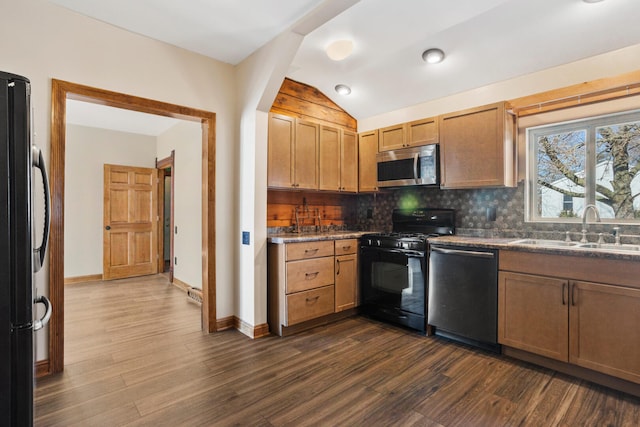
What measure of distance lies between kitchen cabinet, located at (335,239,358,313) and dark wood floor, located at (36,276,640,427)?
0.36 metres

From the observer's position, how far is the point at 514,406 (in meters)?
1.98

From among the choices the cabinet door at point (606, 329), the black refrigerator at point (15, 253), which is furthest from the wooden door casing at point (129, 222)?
the cabinet door at point (606, 329)

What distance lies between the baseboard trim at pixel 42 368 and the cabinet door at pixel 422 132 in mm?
3752

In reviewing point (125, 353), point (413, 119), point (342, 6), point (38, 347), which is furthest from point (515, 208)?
point (38, 347)

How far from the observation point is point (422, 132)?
3.53m

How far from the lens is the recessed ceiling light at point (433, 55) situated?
3018mm

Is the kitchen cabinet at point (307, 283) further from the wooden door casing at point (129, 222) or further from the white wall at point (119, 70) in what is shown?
the wooden door casing at point (129, 222)

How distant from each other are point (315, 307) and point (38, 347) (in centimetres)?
219

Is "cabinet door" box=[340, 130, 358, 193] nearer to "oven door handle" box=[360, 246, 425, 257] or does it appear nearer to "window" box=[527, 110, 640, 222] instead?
"oven door handle" box=[360, 246, 425, 257]

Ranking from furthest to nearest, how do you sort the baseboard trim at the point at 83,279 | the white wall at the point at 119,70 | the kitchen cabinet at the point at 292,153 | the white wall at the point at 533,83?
the baseboard trim at the point at 83,279 < the kitchen cabinet at the point at 292,153 < the white wall at the point at 533,83 < the white wall at the point at 119,70

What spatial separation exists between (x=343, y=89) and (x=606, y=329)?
3.31 m

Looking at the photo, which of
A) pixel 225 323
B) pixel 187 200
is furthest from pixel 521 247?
pixel 187 200

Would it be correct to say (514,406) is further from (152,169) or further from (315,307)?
(152,169)

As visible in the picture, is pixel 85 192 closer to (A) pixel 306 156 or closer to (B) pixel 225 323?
(B) pixel 225 323
